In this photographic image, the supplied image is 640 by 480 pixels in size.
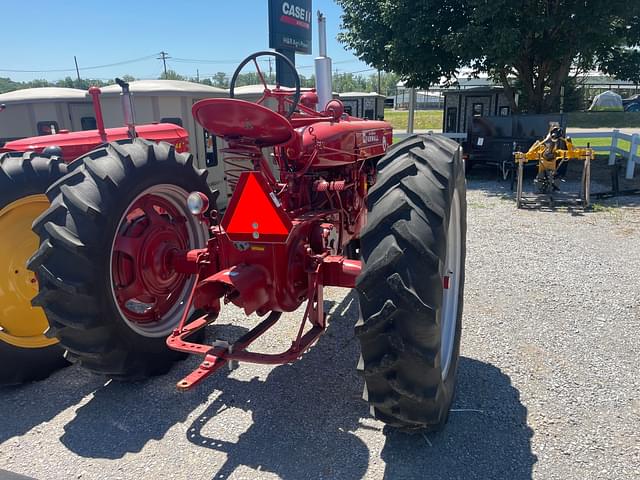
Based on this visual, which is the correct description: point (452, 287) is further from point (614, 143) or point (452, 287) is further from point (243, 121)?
point (614, 143)

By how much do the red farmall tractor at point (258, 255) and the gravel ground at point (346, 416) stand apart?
0.96 feet

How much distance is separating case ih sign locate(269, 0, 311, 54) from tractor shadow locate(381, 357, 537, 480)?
8.10 metres

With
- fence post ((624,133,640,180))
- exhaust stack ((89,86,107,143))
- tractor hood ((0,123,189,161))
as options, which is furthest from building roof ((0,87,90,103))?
fence post ((624,133,640,180))

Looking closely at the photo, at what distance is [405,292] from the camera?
206 cm

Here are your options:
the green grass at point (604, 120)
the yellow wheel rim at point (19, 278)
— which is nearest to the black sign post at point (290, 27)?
the yellow wheel rim at point (19, 278)

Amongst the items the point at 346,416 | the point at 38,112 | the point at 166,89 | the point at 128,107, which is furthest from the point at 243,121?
the point at 38,112

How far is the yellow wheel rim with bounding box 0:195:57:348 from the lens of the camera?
10.8ft

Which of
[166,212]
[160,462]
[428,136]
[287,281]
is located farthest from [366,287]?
[166,212]

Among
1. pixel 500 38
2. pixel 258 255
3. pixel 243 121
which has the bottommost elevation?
pixel 258 255

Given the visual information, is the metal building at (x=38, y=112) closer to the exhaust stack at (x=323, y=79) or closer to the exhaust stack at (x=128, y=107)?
the exhaust stack at (x=128, y=107)

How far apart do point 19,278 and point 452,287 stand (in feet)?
9.49

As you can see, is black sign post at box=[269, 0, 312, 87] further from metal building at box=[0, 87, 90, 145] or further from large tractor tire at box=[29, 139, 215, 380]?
large tractor tire at box=[29, 139, 215, 380]

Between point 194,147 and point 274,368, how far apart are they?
233 inches

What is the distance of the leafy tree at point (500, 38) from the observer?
1062 cm
